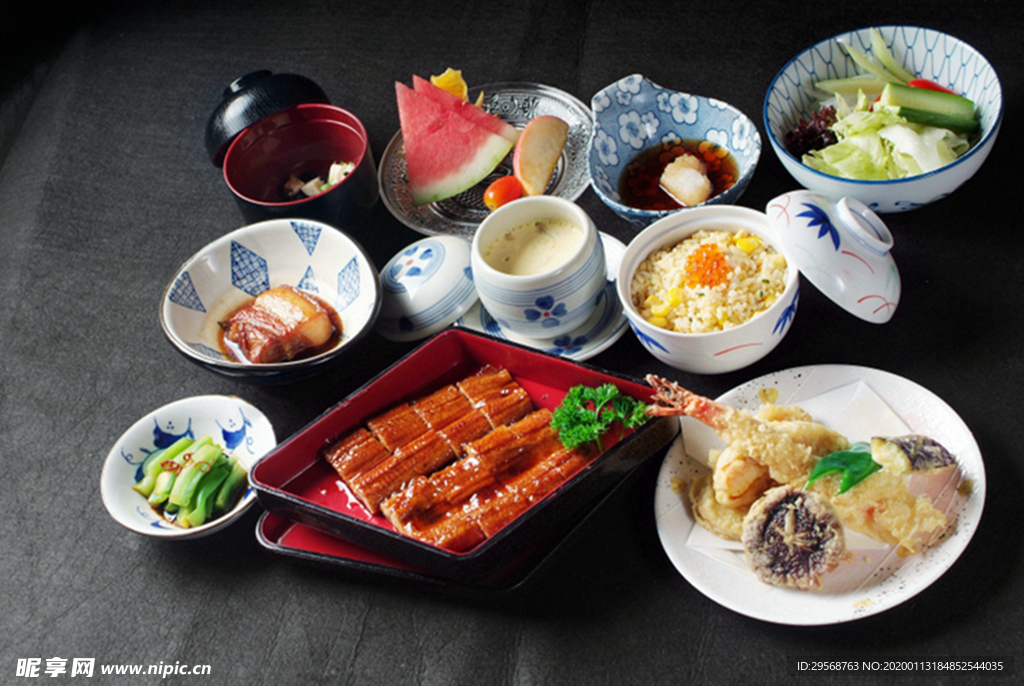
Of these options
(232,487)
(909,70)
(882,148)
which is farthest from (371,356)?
(909,70)

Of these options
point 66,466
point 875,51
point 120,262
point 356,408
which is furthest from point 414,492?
point 875,51

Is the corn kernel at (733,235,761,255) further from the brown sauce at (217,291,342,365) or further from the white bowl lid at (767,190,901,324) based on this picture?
the brown sauce at (217,291,342,365)

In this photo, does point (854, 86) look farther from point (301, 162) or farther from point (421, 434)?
point (301, 162)

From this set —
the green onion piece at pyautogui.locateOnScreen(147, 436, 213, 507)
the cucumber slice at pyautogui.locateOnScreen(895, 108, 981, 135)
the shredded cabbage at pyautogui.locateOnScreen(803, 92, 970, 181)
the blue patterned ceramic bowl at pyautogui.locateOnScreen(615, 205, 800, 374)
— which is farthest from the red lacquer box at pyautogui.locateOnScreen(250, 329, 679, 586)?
the cucumber slice at pyautogui.locateOnScreen(895, 108, 981, 135)

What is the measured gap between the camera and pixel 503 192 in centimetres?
236

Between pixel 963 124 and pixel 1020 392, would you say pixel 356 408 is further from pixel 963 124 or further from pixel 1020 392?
pixel 963 124

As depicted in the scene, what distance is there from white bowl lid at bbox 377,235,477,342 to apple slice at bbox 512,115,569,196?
0.30 metres

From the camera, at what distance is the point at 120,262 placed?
2.65 meters

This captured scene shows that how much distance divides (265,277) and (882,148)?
1.71 metres

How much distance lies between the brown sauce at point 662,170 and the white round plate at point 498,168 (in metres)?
0.14

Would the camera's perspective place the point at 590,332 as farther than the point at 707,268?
Yes

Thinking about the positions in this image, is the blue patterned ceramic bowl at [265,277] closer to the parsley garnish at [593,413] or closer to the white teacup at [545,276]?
the white teacup at [545,276]

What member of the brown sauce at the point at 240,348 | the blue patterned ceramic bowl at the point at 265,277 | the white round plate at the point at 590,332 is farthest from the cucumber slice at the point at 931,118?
the brown sauce at the point at 240,348

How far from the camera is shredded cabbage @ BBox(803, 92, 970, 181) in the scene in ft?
6.60
